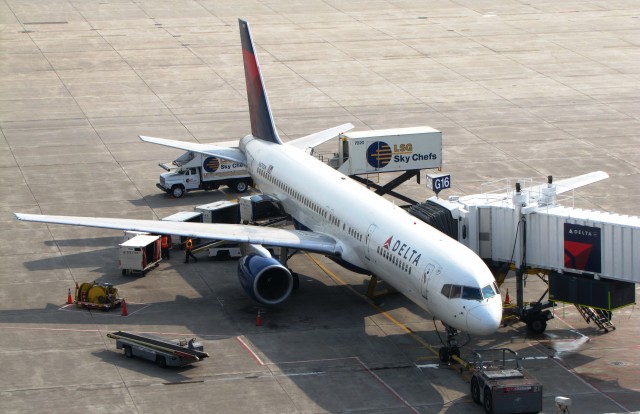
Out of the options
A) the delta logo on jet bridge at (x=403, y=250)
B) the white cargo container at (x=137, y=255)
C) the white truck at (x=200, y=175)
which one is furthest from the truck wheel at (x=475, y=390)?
the white truck at (x=200, y=175)

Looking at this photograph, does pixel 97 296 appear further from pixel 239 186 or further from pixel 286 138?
pixel 286 138

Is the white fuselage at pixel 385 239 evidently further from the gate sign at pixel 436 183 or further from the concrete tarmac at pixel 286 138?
the gate sign at pixel 436 183

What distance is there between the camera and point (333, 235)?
177ft

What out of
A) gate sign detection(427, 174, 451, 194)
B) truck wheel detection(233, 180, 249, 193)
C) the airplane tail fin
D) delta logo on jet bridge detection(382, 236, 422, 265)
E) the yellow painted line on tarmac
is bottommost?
the yellow painted line on tarmac

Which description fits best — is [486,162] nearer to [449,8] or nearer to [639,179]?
[639,179]

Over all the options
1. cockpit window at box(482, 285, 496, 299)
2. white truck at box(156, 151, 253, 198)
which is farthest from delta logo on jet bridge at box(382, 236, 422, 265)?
white truck at box(156, 151, 253, 198)

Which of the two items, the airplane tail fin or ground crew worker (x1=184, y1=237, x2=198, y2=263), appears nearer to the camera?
ground crew worker (x1=184, y1=237, x2=198, y2=263)

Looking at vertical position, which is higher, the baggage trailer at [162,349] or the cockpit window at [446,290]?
the cockpit window at [446,290]

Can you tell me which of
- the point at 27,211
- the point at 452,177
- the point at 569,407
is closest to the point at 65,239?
the point at 27,211

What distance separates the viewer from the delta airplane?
147 feet

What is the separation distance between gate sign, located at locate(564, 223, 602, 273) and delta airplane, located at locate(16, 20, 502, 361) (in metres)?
3.90

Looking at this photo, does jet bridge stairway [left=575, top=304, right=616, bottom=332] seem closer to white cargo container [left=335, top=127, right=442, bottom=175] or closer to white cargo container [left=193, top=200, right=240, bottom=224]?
white cargo container [left=335, top=127, right=442, bottom=175]

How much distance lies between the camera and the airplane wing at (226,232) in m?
53.0

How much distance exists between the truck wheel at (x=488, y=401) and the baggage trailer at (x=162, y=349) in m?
10.8
